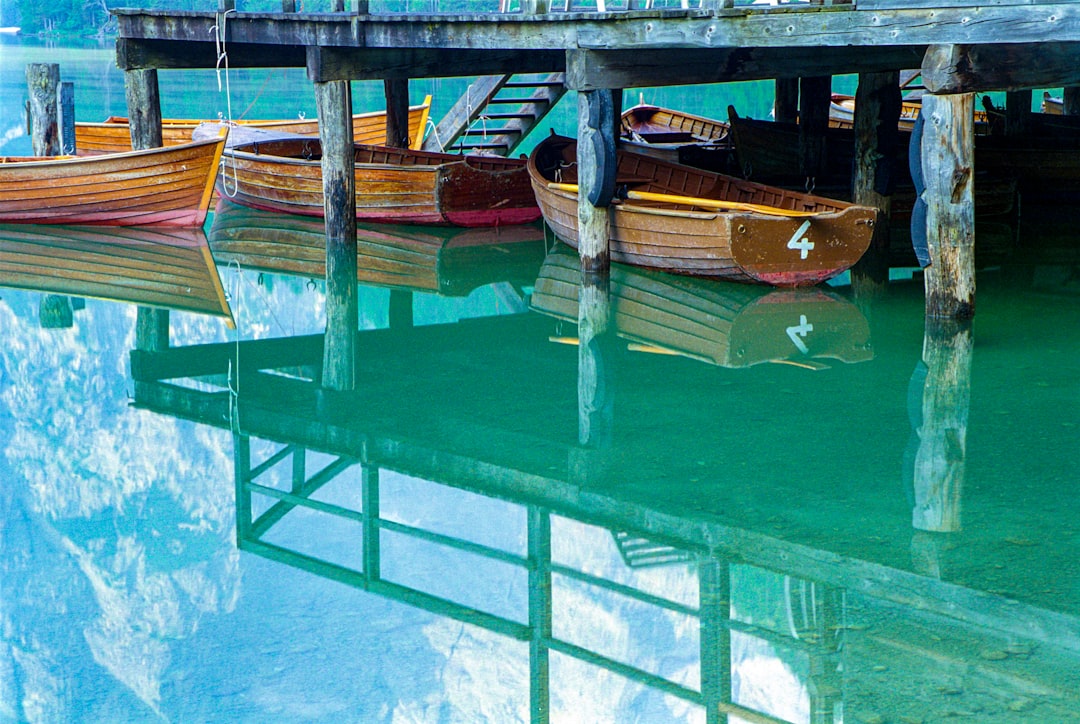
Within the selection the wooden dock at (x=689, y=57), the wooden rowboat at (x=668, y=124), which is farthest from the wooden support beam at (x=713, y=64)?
the wooden rowboat at (x=668, y=124)

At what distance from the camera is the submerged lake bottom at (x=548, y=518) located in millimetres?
4512

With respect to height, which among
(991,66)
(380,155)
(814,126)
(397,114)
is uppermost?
(991,66)

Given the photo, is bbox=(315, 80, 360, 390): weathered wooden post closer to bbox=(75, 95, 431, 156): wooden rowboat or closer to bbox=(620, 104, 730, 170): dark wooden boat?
bbox=(620, 104, 730, 170): dark wooden boat

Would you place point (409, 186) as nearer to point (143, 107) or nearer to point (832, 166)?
point (143, 107)

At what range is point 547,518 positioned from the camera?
239 inches

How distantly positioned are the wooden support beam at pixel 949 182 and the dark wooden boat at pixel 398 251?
421 centimetres

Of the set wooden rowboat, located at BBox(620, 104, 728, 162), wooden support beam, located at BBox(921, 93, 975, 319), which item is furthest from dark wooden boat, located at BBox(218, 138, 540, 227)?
wooden support beam, located at BBox(921, 93, 975, 319)

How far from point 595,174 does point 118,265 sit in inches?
191

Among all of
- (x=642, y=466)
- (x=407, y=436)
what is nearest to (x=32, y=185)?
(x=407, y=436)

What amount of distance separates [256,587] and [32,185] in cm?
1034

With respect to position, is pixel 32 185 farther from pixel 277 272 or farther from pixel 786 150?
pixel 786 150

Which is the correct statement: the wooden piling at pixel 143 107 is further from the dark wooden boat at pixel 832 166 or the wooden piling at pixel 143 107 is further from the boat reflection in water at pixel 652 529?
the dark wooden boat at pixel 832 166

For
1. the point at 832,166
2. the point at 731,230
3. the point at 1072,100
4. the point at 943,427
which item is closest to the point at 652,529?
the point at 943,427

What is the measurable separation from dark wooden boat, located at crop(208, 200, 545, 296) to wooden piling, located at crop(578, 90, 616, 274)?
0.90 meters
